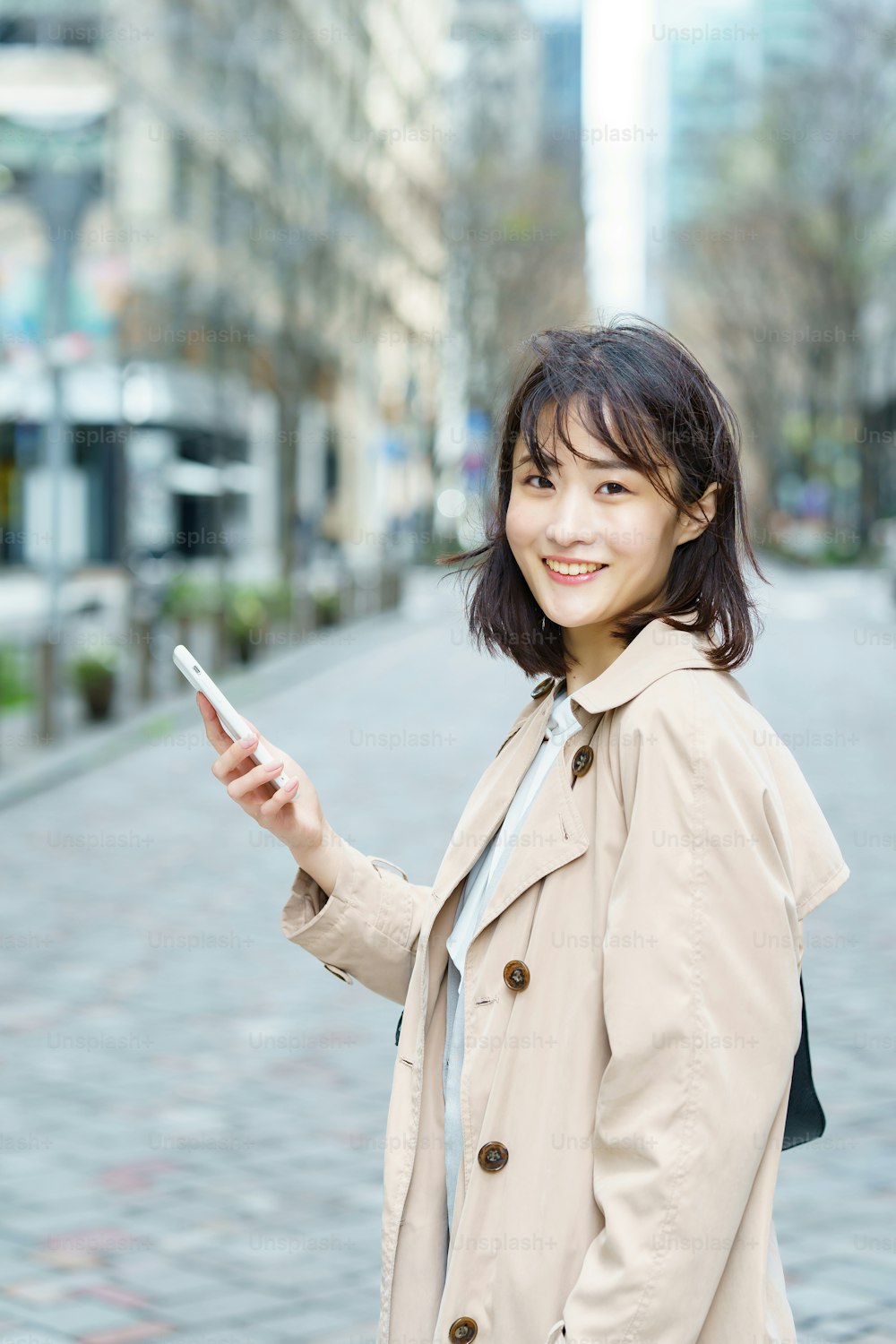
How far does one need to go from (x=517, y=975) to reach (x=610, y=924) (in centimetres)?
14

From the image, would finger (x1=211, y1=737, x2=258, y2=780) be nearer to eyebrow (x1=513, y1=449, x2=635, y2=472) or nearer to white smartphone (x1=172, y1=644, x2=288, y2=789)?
white smartphone (x1=172, y1=644, x2=288, y2=789)

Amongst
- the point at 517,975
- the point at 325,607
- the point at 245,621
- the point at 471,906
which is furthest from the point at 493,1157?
the point at 325,607

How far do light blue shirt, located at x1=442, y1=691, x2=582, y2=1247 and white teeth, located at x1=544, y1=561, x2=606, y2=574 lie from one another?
0.14m

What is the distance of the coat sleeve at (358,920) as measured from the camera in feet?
7.20

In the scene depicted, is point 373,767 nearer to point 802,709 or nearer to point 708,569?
point 802,709

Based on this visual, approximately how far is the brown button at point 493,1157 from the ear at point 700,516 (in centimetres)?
67

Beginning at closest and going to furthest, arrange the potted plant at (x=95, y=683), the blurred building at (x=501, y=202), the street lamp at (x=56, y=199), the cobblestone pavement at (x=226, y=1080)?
the cobblestone pavement at (x=226, y=1080)
the potted plant at (x=95, y=683)
the street lamp at (x=56, y=199)
the blurred building at (x=501, y=202)

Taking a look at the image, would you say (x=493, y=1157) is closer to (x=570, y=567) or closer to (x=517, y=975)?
(x=517, y=975)

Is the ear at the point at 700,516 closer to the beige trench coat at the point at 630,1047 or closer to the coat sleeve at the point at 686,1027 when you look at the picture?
the beige trench coat at the point at 630,1047

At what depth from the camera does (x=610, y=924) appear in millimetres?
1689

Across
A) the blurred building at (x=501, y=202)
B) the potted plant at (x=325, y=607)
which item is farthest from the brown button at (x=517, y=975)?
the blurred building at (x=501, y=202)

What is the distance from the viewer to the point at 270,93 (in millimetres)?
27734

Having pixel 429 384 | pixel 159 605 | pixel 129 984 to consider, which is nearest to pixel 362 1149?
pixel 129 984

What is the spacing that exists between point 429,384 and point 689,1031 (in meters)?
49.9
